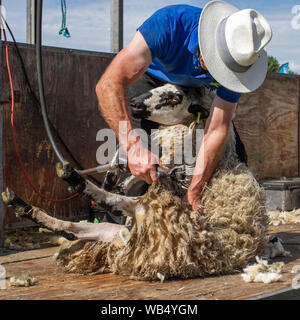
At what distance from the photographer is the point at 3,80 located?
4.51m

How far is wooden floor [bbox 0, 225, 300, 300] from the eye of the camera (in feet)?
8.20

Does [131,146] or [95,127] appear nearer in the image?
[131,146]

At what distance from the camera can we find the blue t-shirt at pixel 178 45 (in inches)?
124

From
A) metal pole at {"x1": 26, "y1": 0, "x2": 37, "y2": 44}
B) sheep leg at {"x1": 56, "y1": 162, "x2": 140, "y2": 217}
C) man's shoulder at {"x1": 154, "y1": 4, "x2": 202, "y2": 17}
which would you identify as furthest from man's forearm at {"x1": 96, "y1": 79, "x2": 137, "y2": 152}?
metal pole at {"x1": 26, "y1": 0, "x2": 37, "y2": 44}

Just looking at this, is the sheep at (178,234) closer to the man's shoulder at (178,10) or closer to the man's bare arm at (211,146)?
the man's bare arm at (211,146)

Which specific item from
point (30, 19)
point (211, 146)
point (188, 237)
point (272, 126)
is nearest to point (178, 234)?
point (188, 237)

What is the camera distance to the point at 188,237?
2.80 meters

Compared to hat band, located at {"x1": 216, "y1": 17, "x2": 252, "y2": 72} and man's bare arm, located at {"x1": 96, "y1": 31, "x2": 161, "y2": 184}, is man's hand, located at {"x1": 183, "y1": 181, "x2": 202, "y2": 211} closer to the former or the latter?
man's bare arm, located at {"x1": 96, "y1": 31, "x2": 161, "y2": 184}

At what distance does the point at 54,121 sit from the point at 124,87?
203 centimetres

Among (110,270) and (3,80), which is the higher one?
(3,80)
